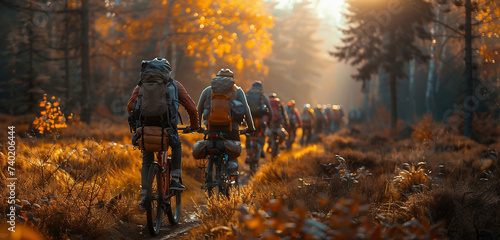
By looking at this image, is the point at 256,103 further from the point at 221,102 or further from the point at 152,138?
the point at 152,138

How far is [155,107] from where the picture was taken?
4691mm

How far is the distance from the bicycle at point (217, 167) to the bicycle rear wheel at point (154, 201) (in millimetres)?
1104

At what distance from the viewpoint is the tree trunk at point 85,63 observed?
13.2 m

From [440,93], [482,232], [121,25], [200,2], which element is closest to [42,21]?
[121,25]

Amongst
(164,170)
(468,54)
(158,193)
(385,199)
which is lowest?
(385,199)

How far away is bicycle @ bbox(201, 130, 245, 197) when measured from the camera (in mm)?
6094

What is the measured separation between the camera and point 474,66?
14.1 m

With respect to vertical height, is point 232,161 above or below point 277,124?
below

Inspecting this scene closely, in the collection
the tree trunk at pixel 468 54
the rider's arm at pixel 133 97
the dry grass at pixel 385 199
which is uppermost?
the tree trunk at pixel 468 54

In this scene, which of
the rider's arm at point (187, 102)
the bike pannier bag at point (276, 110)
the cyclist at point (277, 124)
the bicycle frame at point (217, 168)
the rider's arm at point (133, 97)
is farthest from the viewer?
the bike pannier bag at point (276, 110)

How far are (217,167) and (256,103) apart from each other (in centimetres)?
371

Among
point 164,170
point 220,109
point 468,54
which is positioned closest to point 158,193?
point 164,170

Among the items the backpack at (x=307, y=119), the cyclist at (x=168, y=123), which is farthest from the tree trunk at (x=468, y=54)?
the cyclist at (x=168, y=123)

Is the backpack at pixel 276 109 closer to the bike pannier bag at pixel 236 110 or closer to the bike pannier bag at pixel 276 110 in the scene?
the bike pannier bag at pixel 276 110
